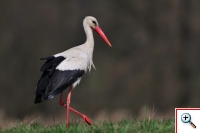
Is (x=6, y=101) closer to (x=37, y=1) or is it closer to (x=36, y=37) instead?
(x=36, y=37)

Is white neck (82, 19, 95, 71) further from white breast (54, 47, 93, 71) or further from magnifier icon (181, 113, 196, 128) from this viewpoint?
magnifier icon (181, 113, 196, 128)

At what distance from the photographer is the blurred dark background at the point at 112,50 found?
62.5ft

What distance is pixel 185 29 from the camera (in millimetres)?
18875

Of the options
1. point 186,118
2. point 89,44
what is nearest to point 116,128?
point 186,118

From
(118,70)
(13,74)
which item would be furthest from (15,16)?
(118,70)

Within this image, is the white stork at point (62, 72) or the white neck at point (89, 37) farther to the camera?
the white neck at point (89, 37)

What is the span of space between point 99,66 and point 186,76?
340cm

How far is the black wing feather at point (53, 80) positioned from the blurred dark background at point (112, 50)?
33.7 feet

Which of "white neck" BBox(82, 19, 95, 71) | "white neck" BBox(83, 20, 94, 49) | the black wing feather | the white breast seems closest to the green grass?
the black wing feather

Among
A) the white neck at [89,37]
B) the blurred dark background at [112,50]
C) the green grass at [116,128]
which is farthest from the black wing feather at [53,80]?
the blurred dark background at [112,50]

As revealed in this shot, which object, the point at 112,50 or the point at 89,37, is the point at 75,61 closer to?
the point at 89,37

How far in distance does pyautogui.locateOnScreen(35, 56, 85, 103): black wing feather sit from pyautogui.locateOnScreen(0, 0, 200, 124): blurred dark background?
10.3 meters

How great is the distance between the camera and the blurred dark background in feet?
62.5

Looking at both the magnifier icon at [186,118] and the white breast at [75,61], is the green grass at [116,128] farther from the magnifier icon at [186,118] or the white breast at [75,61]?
the white breast at [75,61]
